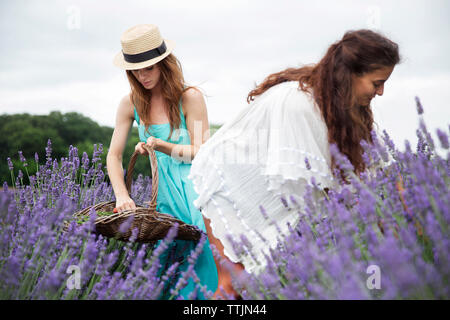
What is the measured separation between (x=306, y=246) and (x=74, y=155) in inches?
68.7

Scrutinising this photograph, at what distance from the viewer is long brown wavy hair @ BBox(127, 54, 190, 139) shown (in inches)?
90.0

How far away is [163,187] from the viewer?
7.57ft

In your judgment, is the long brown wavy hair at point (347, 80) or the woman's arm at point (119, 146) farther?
the woman's arm at point (119, 146)

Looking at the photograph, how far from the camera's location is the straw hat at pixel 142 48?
2.16m

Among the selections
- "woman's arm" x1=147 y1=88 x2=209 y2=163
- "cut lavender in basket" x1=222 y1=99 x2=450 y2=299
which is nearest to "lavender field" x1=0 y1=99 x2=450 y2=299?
"cut lavender in basket" x1=222 y1=99 x2=450 y2=299

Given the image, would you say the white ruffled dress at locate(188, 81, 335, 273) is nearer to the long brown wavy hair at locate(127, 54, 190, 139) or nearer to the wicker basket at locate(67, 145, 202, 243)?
the wicker basket at locate(67, 145, 202, 243)

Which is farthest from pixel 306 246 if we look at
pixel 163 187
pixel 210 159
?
pixel 163 187

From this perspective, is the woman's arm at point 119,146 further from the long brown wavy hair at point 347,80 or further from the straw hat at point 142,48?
the long brown wavy hair at point 347,80

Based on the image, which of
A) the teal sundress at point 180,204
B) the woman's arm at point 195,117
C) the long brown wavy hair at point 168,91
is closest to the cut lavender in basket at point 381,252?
the teal sundress at point 180,204

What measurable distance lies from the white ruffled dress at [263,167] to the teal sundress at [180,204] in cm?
35

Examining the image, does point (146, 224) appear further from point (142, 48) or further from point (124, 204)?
point (142, 48)

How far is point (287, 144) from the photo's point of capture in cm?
167
